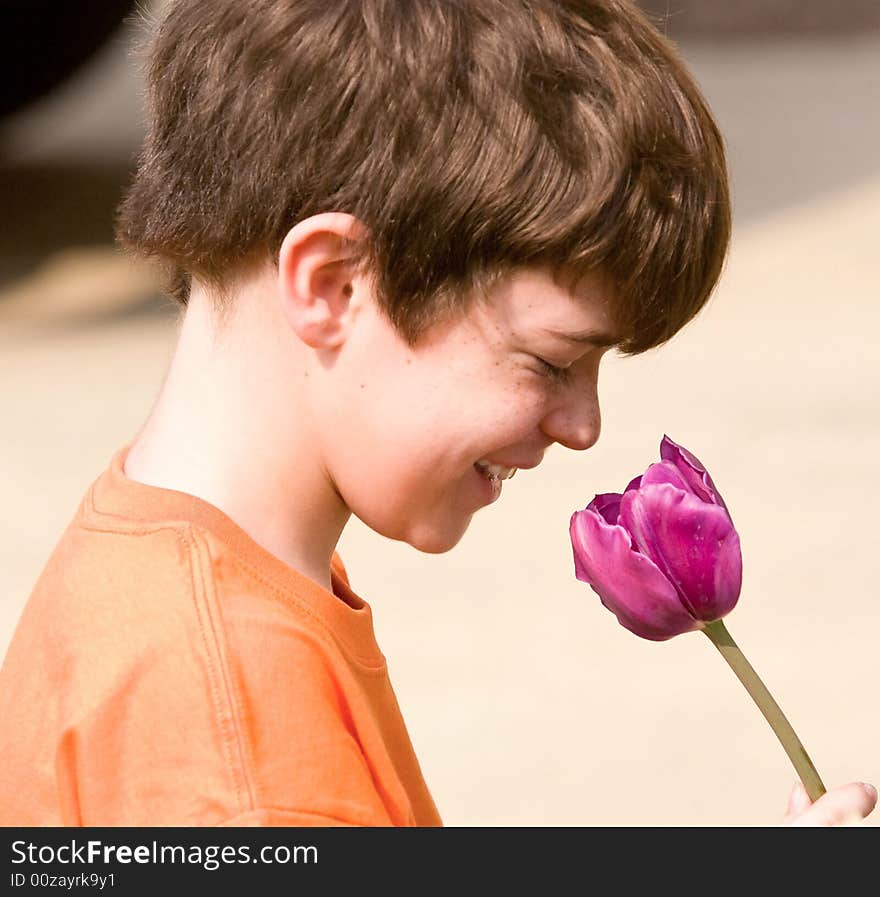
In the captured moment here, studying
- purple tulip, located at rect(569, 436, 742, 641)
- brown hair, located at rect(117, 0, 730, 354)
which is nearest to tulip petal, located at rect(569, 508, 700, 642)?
purple tulip, located at rect(569, 436, 742, 641)

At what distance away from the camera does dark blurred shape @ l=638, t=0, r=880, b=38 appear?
12539mm

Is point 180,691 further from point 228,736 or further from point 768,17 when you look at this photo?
point 768,17

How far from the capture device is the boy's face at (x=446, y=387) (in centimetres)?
141

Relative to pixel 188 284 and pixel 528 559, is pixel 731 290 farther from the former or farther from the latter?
pixel 188 284

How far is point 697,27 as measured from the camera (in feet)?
41.6

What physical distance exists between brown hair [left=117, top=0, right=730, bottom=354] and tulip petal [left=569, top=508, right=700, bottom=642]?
253 mm

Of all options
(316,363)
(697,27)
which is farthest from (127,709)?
(697,27)

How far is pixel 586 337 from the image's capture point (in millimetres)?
1426

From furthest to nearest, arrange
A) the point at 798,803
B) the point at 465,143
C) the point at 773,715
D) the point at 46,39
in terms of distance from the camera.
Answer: the point at 46,39 < the point at 465,143 < the point at 798,803 < the point at 773,715

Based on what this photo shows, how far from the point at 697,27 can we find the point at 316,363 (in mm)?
11804

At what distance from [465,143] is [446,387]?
0.19 m

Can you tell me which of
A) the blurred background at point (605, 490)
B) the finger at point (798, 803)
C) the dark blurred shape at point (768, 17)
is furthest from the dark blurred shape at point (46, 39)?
the finger at point (798, 803)

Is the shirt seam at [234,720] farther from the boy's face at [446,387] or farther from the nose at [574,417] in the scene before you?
the nose at [574,417]

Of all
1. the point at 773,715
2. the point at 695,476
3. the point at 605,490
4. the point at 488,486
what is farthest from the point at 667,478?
the point at 605,490
